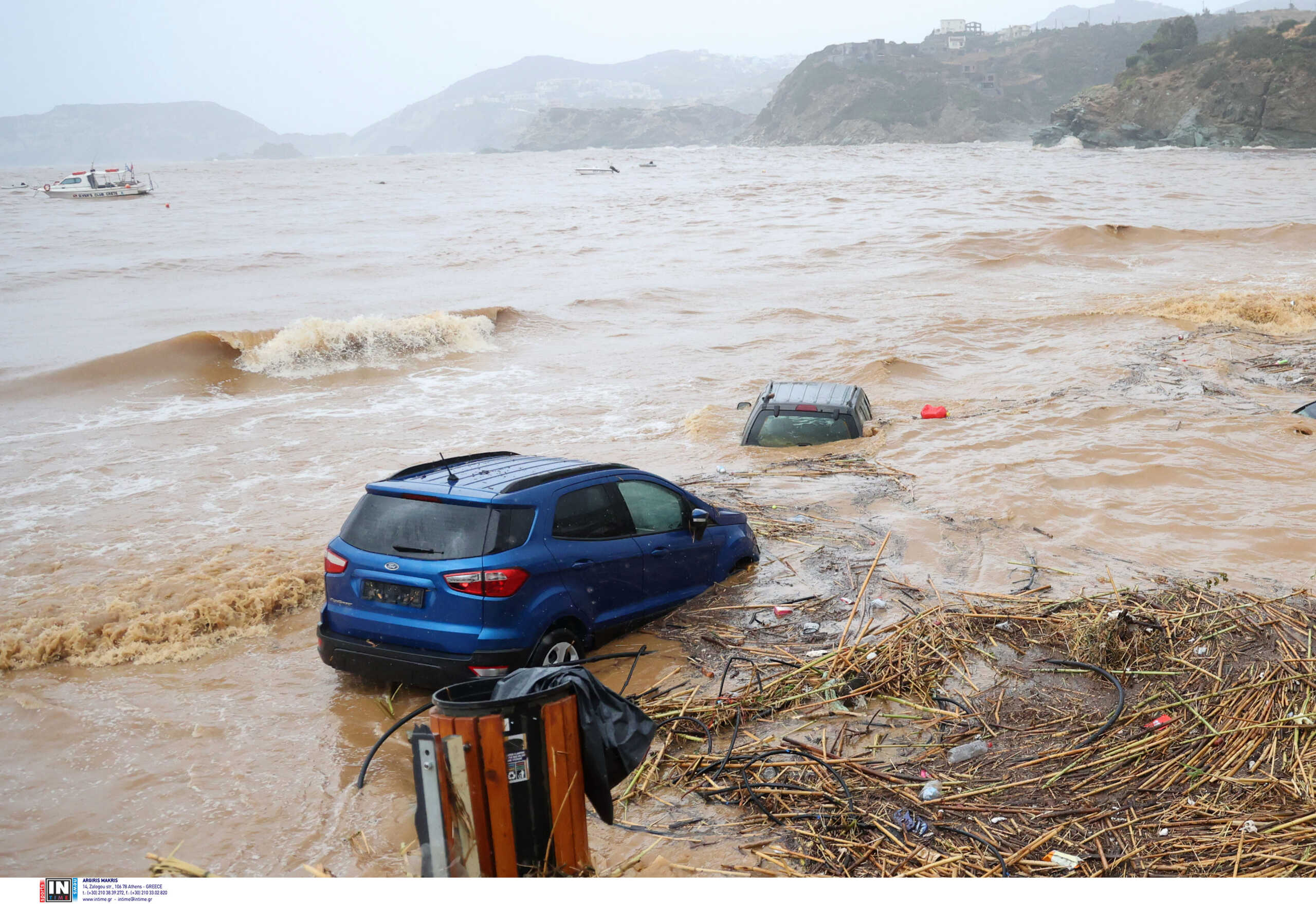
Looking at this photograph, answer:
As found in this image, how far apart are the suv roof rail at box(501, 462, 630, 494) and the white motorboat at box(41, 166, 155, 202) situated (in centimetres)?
9455

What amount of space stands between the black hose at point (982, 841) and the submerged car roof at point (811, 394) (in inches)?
313

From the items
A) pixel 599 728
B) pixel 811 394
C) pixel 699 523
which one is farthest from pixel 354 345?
pixel 599 728

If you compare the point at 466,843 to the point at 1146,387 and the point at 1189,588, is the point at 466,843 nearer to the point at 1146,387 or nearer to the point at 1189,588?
the point at 1189,588

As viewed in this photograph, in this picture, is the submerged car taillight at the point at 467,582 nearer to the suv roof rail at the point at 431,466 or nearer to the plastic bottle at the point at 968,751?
the suv roof rail at the point at 431,466

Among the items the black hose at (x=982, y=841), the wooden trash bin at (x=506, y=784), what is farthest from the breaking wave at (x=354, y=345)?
the black hose at (x=982, y=841)

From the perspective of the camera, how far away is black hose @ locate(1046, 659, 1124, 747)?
16.9 ft

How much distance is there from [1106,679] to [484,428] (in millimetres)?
11813

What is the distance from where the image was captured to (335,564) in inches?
250

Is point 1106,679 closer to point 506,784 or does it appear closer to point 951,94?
point 506,784

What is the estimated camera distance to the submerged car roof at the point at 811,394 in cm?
1222

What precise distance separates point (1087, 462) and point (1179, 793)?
26.4 ft

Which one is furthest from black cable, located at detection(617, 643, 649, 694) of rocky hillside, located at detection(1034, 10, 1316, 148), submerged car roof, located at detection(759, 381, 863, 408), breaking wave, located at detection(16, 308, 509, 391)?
rocky hillside, located at detection(1034, 10, 1316, 148)

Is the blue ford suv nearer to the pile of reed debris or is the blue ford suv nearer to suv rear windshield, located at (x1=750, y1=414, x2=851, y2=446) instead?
the pile of reed debris
